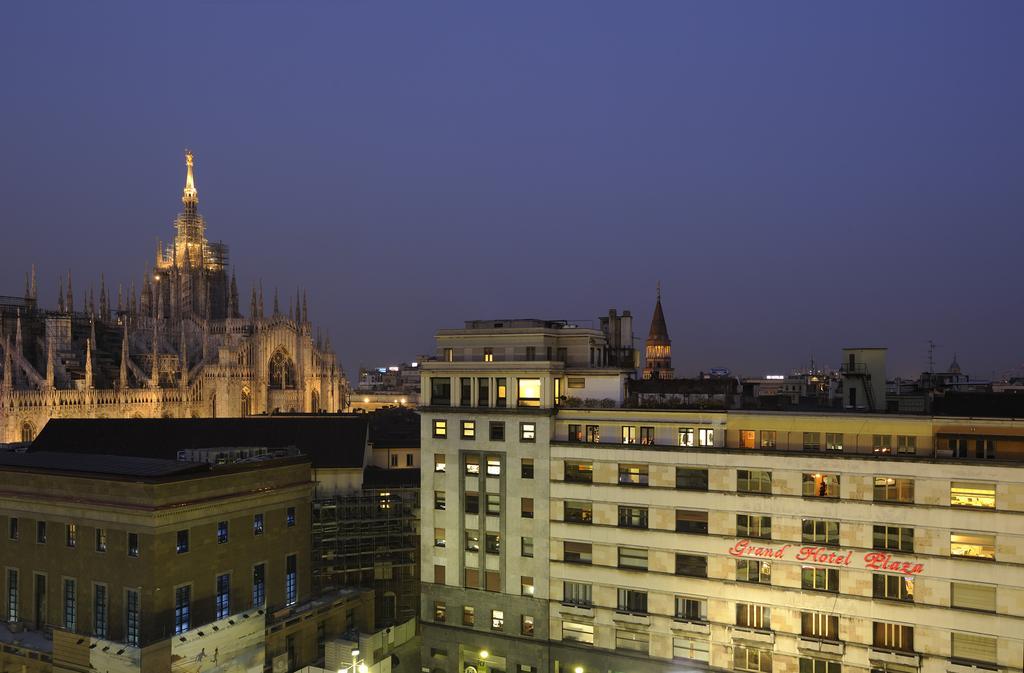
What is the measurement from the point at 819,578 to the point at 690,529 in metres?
8.42

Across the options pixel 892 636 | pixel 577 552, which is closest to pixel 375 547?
pixel 577 552

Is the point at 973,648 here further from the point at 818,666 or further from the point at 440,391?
the point at 440,391

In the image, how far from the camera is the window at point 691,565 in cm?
5428

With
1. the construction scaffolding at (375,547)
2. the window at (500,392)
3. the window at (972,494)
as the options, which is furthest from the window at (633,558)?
the construction scaffolding at (375,547)

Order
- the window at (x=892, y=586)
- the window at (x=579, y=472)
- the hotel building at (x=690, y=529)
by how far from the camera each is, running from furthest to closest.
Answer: the window at (x=579, y=472), the window at (x=892, y=586), the hotel building at (x=690, y=529)

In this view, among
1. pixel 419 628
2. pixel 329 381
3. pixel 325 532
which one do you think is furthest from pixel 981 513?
pixel 329 381

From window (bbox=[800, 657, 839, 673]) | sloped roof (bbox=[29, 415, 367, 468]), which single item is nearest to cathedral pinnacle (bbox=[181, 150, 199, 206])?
sloped roof (bbox=[29, 415, 367, 468])

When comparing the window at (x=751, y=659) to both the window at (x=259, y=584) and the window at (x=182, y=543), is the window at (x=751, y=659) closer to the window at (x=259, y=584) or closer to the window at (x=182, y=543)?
the window at (x=259, y=584)

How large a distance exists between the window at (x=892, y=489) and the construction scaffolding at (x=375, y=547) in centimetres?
3929

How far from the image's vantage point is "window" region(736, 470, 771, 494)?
2084 inches

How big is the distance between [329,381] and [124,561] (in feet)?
404

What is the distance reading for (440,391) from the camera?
64.9 metres

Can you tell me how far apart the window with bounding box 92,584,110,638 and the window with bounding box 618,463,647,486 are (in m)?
35.4

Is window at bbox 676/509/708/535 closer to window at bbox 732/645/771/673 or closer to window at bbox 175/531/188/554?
window at bbox 732/645/771/673
